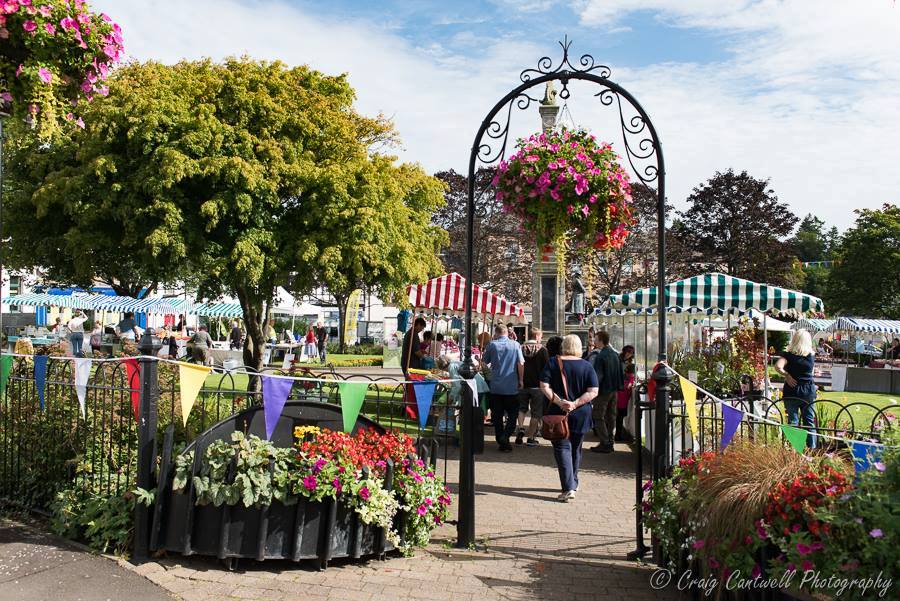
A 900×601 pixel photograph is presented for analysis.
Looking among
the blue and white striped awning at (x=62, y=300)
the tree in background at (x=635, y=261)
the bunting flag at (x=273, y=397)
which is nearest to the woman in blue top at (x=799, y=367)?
the bunting flag at (x=273, y=397)

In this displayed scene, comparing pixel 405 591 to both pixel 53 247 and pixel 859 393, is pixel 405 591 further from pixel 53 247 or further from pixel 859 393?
pixel 859 393

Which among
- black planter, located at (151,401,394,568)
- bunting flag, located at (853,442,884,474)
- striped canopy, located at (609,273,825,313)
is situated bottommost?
black planter, located at (151,401,394,568)

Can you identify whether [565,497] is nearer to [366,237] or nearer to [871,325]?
[366,237]

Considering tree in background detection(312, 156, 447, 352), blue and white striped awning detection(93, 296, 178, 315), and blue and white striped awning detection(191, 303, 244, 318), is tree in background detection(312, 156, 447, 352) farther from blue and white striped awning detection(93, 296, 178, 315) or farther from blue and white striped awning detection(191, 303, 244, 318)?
blue and white striped awning detection(93, 296, 178, 315)

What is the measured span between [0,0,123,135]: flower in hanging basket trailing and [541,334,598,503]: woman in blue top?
191 inches

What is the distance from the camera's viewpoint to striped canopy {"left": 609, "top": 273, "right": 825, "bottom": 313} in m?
11.2

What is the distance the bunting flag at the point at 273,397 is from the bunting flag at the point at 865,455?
361 centimetres

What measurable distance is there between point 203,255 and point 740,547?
14.3 metres

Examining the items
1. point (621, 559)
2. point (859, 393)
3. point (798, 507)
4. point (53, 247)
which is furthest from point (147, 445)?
point (859, 393)

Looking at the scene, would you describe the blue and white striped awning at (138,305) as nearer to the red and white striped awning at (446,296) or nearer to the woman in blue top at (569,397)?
the red and white striped awning at (446,296)

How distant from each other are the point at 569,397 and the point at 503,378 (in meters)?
3.03

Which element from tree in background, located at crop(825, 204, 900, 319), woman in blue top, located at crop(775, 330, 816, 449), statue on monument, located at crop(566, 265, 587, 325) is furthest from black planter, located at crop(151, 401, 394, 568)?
tree in background, located at crop(825, 204, 900, 319)

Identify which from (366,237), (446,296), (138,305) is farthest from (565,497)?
(138,305)

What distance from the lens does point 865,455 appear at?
4012 mm
